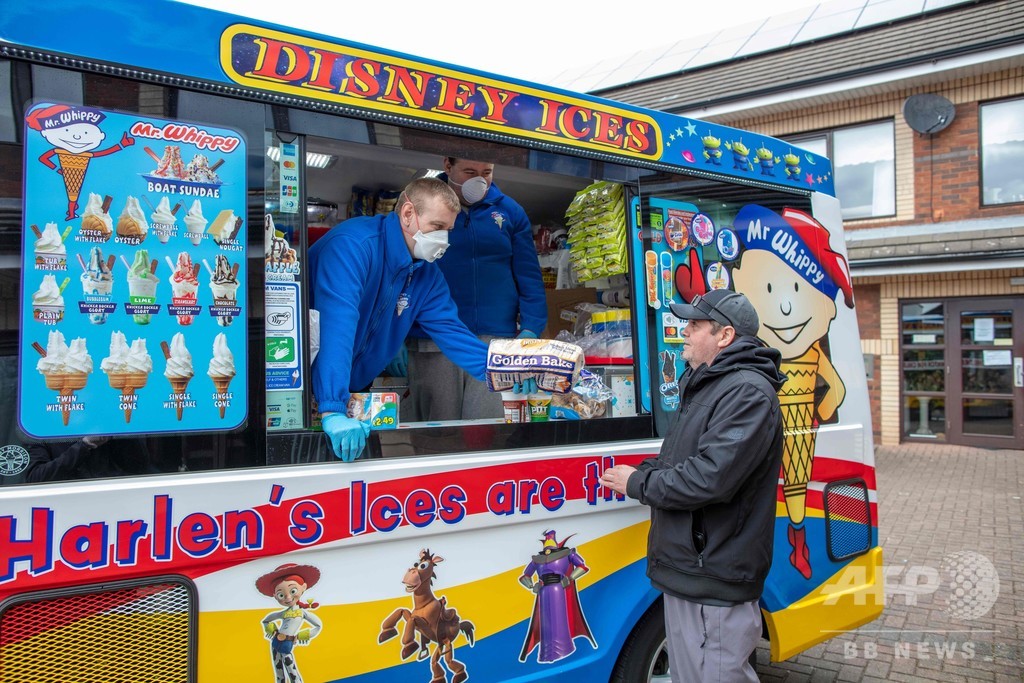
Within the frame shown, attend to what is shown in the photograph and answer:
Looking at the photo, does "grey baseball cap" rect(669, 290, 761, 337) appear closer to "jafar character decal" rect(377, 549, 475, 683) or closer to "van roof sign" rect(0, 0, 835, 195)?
"van roof sign" rect(0, 0, 835, 195)

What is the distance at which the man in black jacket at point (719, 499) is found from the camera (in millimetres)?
2410

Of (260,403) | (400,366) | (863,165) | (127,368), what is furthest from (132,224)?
(863,165)

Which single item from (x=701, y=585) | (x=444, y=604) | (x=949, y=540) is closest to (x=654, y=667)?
(x=701, y=585)

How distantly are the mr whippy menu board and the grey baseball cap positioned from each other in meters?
1.56

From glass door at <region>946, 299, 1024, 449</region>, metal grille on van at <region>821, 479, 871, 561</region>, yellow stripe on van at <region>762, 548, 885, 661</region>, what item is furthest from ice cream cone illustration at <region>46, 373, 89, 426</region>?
glass door at <region>946, 299, 1024, 449</region>

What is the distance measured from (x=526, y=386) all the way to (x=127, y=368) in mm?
1414

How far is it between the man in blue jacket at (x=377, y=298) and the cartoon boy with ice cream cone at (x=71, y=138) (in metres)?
0.80

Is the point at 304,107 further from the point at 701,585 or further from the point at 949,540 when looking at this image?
the point at 949,540

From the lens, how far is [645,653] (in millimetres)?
3014

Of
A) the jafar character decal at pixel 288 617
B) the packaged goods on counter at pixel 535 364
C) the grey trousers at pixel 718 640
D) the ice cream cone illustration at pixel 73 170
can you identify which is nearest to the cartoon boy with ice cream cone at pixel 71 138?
the ice cream cone illustration at pixel 73 170

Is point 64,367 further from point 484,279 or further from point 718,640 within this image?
point 484,279

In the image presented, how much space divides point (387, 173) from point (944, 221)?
11.4 metres

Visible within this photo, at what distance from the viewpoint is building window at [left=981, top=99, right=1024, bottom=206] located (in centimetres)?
1141

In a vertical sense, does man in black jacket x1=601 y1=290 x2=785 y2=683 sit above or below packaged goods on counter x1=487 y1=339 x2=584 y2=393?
below
